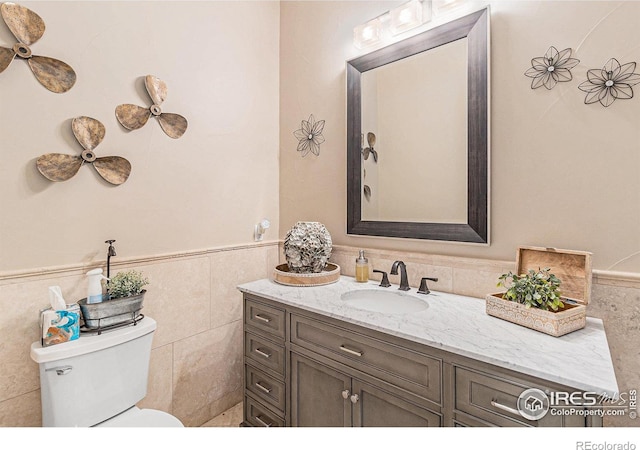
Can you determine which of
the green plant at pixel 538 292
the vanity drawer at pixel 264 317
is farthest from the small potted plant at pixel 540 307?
the vanity drawer at pixel 264 317

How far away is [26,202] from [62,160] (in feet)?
0.68

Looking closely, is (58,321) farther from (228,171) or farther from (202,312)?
(228,171)

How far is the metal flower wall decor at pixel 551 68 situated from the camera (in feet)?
4.09

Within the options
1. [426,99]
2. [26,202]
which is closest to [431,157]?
[426,99]

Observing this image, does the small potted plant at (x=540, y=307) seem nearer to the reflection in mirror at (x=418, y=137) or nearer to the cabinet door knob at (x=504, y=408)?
the cabinet door knob at (x=504, y=408)

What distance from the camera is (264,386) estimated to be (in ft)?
5.34

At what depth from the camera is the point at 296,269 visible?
176 centimetres

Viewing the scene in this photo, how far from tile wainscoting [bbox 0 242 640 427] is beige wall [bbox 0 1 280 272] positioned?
4.2 inches

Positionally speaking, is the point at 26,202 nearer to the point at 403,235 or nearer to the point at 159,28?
the point at 159,28

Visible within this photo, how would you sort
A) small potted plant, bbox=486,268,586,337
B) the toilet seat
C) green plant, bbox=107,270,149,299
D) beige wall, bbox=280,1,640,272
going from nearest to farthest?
small potted plant, bbox=486,268,586,337
beige wall, bbox=280,1,640,272
the toilet seat
green plant, bbox=107,270,149,299

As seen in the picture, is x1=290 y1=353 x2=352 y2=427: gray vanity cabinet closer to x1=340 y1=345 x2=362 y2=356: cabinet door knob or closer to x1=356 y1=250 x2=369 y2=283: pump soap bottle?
x1=340 y1=345 x2=362 y2=356: cabinet door knob

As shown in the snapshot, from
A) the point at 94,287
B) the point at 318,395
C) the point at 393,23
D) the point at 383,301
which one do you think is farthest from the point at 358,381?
the point at 393,23

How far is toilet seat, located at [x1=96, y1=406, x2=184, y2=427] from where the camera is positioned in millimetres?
1250

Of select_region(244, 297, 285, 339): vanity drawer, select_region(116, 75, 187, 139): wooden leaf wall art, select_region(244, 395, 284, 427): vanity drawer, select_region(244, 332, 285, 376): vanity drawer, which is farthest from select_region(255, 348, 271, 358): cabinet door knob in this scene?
select_region(116, 75, 187, 139): wooden leaf wall art
